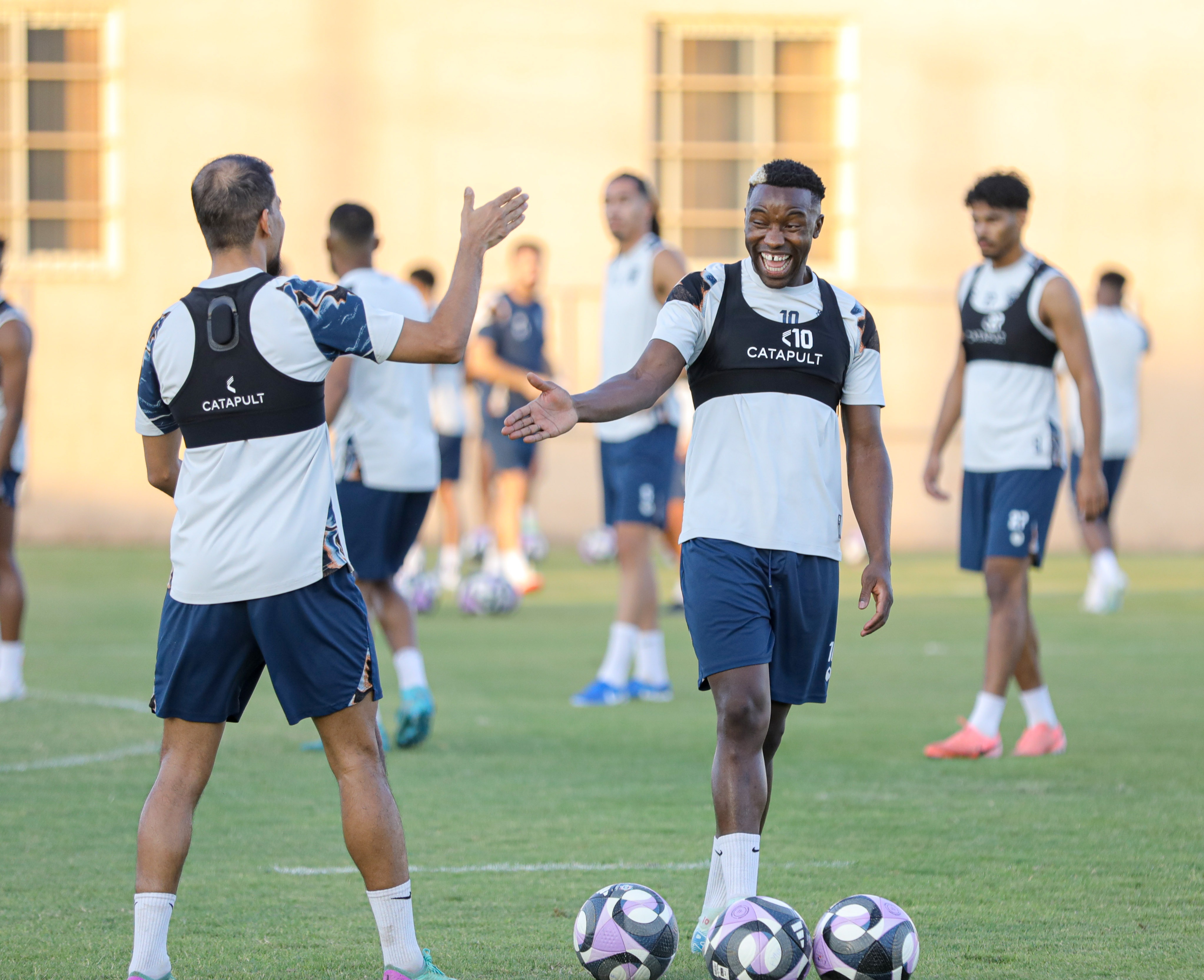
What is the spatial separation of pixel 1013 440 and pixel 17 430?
5151 millimetres

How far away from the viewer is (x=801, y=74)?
21.3 metres

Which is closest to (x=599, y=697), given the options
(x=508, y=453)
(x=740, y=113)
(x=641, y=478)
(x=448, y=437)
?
(x=641, y=478)

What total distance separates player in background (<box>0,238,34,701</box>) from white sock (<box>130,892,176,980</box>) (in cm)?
518

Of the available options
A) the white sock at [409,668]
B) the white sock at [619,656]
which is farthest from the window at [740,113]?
the white sock at [409,668]

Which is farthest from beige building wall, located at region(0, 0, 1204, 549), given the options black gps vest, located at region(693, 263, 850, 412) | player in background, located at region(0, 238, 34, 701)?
black gps vest, located at region(693, 263, 850, 412)

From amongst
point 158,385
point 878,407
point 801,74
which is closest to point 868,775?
point 878,407

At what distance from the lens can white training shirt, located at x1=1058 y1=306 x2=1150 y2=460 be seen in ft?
48.8

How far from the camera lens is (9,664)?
29.7 feet

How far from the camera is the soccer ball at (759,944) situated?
3883mm

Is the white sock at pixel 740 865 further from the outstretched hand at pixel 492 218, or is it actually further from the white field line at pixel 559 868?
the outstretched hand at pixel 492 218

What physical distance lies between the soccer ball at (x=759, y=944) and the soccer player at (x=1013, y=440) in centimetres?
363

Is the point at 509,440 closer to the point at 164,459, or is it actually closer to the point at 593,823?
the point at 164,459

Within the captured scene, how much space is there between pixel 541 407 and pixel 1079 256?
18.6 m

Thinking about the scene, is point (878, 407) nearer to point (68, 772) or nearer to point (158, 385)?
point (158, 385)
